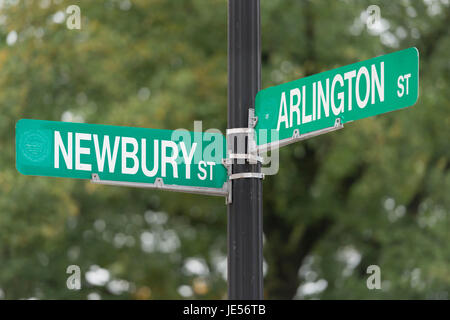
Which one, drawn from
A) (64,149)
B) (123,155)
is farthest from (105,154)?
(64,149)

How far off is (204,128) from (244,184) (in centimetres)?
769

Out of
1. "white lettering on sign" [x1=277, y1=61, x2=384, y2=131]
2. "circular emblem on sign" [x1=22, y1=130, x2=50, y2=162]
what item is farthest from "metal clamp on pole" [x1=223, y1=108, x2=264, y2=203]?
"circular emblem on sign" [x1=22, y1=130, x2=50, y2=162]

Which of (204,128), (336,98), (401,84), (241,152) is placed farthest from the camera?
(204,128)

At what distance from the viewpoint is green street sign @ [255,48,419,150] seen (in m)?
3.74

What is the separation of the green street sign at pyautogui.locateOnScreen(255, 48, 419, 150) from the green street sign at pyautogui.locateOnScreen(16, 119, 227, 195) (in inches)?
11.1

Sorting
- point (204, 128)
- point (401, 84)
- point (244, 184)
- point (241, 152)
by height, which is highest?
point (204, 128)

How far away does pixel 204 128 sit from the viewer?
458 inches

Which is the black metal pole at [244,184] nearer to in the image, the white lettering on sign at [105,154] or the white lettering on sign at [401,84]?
the white lettering on sign at [105,154]

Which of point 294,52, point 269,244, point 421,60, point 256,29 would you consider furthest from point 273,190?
point 256,29

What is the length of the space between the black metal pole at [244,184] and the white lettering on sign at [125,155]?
228 mm

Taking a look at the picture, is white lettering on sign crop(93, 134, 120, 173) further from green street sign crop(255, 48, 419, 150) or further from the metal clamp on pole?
green street sign crop(255, 48, 419, 150)

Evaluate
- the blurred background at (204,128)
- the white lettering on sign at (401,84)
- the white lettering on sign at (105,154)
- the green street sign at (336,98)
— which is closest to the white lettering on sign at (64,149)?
the white lettering on sign at (105,154)

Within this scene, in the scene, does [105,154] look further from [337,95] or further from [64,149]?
[337,95]

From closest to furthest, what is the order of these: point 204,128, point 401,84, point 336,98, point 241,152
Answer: point 401,84
point 336,98
point 241,152
point 204,128
